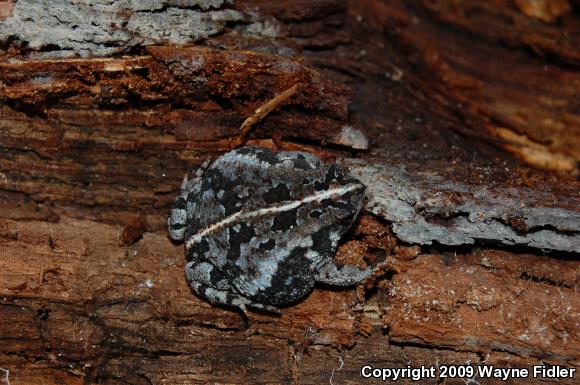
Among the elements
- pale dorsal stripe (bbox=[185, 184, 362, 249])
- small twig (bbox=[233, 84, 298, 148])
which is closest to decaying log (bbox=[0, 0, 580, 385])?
small twig (bbox=[233, 84, 298, 148])

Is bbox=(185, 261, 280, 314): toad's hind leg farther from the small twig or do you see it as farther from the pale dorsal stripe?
the small twig

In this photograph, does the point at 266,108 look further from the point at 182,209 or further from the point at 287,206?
the point at 182,209

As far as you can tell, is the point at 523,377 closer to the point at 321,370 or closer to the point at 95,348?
the point at 321,370

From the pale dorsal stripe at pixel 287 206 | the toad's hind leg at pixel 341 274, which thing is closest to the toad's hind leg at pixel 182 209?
the pale dorsal stripe at pixel 287 206

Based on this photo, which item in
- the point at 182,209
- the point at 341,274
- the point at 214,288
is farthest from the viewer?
the point at 182,209

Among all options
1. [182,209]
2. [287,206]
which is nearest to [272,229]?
[287,206]

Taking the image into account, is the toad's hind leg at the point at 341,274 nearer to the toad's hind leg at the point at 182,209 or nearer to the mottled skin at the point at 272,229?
the mottled skin at the point at 272,229

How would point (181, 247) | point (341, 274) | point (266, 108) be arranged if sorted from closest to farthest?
point (341, 274), point (266, 108), point (181, 247)
